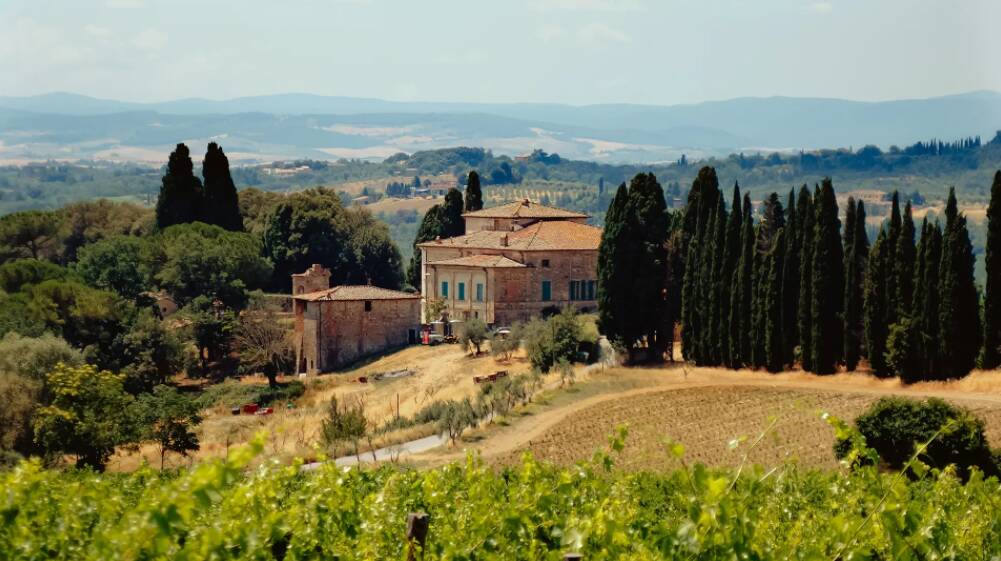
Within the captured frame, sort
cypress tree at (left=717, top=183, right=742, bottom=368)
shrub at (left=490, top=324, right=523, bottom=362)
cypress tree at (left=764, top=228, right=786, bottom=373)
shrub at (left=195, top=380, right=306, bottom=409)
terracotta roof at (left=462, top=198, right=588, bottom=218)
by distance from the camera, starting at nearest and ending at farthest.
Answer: cypress tree at (left=764, top=228, right=786, bottom=373) → cypress tree at (left=717, top=183, right=742, bottom=368) → shrub at (left=195, top=380, right=306, bottom=409) → shrub at (left=490, top=324, right=523, bottom=362) → terracotta roof at (left=462, top=198, right=588, bottom=218)

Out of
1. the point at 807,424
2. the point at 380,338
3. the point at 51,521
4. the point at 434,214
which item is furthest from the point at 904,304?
the point at 434,214

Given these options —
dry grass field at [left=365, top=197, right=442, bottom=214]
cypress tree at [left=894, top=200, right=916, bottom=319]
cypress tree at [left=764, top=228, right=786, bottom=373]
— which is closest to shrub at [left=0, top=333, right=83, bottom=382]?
cypress tree at [left=764, top=228, right=786, bottom=373]

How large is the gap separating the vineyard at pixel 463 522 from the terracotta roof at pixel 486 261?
1563 inches

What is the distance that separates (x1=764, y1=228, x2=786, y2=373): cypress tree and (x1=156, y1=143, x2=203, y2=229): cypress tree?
3761 centimetres

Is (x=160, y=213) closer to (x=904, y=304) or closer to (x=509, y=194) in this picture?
(x=904, y=304)

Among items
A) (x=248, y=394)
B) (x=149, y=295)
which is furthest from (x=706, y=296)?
(x=149, y=295)

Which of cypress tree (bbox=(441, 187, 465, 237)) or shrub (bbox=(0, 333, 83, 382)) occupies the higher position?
cypress tree (bbox=(441, 187, 465, 237))

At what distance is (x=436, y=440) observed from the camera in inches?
1469

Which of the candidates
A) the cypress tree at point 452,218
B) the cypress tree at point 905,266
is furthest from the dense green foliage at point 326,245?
A: the cypress tree at point 905,266

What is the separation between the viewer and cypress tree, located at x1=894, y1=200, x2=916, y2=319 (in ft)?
120

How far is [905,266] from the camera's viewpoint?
3675 centimetres

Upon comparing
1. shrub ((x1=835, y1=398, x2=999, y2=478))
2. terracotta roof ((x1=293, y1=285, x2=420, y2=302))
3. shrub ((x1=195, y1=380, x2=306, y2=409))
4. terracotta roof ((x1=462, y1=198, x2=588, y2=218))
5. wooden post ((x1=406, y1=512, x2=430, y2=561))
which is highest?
wooden post ((x1=406, y1=512, x2=430, y2=561))

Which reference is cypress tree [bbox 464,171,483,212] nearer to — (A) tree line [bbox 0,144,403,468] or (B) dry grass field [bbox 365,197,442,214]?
(A) tree line [bbox 0,144,403,468]

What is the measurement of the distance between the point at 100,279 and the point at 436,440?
28.6 meters
